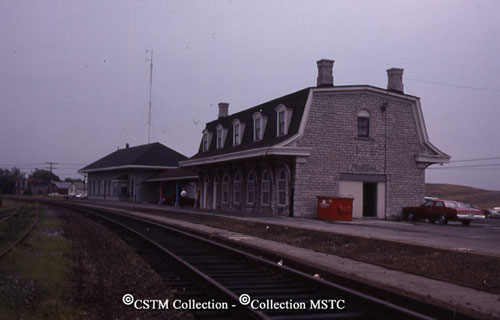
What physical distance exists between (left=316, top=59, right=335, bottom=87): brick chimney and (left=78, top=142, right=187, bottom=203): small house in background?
3292cm

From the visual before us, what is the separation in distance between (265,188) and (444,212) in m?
9.72

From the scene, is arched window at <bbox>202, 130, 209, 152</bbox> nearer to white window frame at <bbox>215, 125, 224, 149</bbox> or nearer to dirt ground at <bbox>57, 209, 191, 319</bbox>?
white window frame at <bbox>215, 125, 224, 149</bbox>

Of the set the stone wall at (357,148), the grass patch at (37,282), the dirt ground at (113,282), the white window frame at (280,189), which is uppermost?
the stone wall at (357,148)

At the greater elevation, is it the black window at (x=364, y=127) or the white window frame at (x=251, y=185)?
the black window at (x=364, y=127)

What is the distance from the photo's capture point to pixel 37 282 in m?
8.99

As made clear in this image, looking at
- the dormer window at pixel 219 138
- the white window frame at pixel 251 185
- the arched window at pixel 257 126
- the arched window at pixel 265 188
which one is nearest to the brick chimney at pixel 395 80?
the arched window at pixel 257 126

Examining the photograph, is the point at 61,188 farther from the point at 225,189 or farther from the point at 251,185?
the point at 251,185

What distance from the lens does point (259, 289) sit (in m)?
8.65

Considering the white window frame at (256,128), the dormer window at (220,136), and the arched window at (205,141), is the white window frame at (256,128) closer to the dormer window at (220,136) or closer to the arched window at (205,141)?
the dormer window at (220,136)

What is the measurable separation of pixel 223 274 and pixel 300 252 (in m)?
3.96

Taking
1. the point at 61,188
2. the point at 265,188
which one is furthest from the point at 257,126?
the point at 61,188

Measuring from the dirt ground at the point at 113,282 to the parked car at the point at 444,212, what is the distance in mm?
18535

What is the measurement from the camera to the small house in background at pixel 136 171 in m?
59.7

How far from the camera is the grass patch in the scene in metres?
6.87
